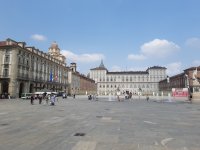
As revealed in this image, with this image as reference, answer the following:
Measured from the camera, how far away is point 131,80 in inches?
6309

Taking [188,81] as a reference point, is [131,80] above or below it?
above

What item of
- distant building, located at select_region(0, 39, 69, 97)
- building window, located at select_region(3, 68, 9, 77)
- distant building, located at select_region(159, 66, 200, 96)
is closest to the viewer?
distant building, located at select_region(0, 39, 69, 97)

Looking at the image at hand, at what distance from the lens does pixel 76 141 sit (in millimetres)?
7312

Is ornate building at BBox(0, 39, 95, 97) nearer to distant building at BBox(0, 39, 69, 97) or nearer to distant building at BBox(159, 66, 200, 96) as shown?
distant building at BBox(0, 39, 69, 97)

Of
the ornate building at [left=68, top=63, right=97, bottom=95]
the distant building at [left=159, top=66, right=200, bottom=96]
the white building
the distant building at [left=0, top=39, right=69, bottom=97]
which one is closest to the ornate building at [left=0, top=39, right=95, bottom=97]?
the distant building at [left=0, top=39, right=69, bottom=97]

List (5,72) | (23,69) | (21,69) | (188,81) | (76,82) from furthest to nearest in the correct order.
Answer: (76,82), (188,81), (23,69), (21,69), (5,72)

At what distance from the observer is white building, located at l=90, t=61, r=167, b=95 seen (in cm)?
15775

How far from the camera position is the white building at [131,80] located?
158m

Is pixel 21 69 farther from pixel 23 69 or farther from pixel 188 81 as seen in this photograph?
pixel 188 81

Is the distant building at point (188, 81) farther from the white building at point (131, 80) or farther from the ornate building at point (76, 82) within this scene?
the ornate building at point (76, 82)

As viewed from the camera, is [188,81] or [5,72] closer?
[5,72]

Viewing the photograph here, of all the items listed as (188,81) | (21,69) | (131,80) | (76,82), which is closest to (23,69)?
(21,69)

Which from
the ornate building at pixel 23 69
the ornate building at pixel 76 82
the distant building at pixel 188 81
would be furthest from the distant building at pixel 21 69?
the distant building at pixel 188 81

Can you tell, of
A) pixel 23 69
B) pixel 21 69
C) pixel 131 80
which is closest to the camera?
pixel 21 69
